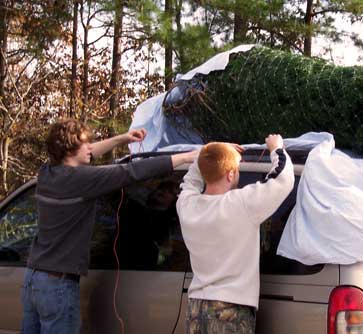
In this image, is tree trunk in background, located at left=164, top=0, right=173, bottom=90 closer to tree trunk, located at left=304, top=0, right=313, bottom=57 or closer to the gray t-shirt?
tree trunk, located at left=304, top=0, right=313, bottom=57

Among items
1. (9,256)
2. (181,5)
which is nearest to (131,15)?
(181,5)

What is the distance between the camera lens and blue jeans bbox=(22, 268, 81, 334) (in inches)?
139

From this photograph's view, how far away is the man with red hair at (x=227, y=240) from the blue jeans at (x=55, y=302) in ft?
2.57

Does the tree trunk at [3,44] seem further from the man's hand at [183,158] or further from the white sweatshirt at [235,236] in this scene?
the white sweatshirt at [235,236]

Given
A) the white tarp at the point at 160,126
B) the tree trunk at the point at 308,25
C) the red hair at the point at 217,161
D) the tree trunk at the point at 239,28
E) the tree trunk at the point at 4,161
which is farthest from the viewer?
the tree trunk at the point at 4,161

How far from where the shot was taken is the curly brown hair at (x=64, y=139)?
3648mm

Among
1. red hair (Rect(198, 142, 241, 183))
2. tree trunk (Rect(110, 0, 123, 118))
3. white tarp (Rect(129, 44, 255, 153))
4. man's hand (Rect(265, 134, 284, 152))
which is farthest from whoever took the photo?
tree trunk (Rect(110, 0, 123, 118))

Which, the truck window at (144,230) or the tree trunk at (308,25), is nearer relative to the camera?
the truck window at (144,230)

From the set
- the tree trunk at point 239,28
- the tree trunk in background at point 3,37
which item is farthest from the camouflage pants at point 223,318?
the tree trunk in background at point 3,37

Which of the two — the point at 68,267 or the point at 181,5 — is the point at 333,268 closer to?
the point at 68,267

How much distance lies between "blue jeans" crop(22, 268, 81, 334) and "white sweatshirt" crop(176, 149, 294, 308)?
840 millimetres

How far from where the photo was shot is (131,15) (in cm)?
1232

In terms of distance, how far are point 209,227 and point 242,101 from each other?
1.28 meters

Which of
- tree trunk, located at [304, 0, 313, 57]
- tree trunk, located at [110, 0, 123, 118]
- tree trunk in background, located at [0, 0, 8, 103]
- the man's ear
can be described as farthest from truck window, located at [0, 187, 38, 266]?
tree trunk in background, located at [0, 0, 8, 103]
